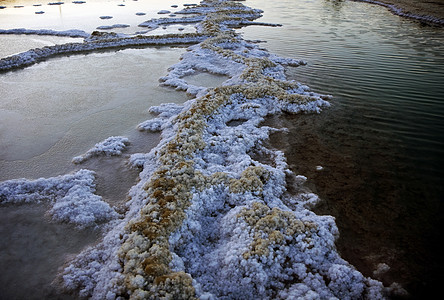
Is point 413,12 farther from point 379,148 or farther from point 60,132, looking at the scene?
point 60,132

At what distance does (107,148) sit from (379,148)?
31.2ft

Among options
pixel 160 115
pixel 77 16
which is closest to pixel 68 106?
pixel 160 115

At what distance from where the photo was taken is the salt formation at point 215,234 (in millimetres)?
→ 5383

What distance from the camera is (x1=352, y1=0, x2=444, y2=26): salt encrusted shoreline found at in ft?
92.2

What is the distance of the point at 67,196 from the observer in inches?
308

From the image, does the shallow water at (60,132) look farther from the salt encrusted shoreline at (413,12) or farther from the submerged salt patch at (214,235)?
the salt encrusted shoreline at (413,12)

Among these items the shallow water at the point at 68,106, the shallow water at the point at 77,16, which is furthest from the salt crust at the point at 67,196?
the shallow water at the point at 77,16

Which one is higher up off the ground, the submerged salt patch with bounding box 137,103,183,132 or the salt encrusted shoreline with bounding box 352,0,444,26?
the salt encrusted shoreline with bounding box 352,0,444,26

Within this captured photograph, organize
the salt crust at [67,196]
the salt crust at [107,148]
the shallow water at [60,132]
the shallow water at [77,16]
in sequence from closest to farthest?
the shallow water at [60,132], the salt crust at [67,196], the salt crust at [107,148], the shallow water at [77,16]

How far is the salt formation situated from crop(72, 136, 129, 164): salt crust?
0.94 metres

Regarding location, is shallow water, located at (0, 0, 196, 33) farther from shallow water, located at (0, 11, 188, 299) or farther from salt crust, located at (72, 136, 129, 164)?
salt crust, located at (72, 136, 129, 164)

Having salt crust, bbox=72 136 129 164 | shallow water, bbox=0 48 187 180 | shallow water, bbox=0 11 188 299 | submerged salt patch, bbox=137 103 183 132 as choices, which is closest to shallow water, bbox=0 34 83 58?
shallow water, bbox=0 11 188 299

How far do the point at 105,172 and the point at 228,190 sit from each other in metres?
4.15

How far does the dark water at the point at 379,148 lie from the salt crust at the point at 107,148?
5.59 meters
